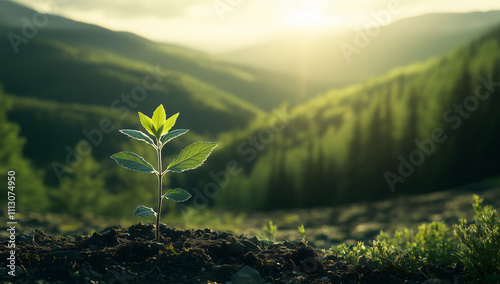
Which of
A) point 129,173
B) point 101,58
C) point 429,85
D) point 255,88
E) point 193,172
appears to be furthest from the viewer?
point 255,88

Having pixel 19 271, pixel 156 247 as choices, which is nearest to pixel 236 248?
pixel 156 247

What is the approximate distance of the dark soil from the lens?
2.65 m

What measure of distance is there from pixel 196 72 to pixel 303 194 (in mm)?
18243

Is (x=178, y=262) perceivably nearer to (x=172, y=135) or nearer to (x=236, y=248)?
(x=236, y=248)

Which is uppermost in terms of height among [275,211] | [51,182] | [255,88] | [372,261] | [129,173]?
[255,88]

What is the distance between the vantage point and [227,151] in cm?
1201

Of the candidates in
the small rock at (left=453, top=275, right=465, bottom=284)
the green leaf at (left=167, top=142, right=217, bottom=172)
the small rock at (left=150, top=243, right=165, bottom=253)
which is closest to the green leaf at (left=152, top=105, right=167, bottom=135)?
the green leaf at (left=167, top=142, right=217, bottom=172)

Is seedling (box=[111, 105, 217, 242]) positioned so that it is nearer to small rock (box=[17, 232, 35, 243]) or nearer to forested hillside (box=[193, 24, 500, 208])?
small rock (box=[17, 232, 35, 243])

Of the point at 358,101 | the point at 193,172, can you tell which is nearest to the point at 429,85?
the point at 358,101

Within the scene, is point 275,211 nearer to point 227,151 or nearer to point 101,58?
point 227,151

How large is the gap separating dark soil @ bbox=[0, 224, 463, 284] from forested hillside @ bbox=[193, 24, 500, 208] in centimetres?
725

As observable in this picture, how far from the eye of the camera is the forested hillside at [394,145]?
10.4 meters

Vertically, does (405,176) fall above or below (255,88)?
below

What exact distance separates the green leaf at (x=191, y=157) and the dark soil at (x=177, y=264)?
573 millimetres
